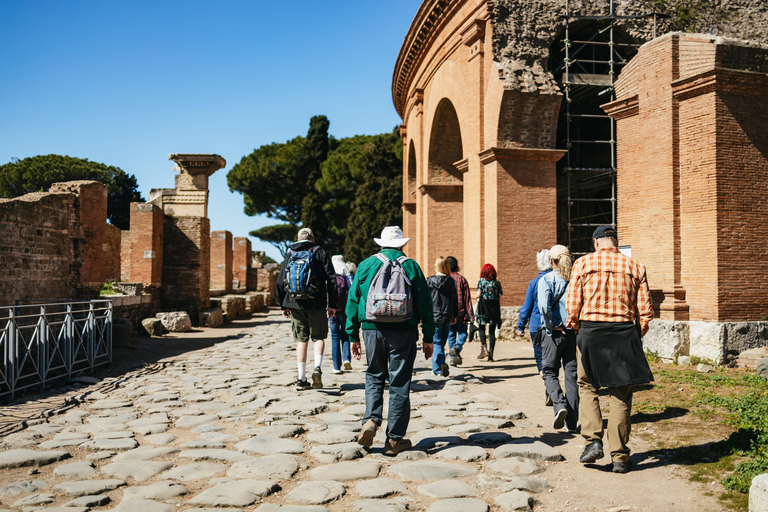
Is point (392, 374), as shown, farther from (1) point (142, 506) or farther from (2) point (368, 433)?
(1) point (142, 506)

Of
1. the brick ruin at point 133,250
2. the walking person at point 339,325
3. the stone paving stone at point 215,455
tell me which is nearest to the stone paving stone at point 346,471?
the stone paving stone at point 215,455

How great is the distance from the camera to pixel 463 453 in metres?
4.38

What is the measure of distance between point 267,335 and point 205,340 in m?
1.57

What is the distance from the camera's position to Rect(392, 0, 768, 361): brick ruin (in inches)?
359

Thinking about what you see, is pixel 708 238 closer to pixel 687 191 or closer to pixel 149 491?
pixel 687 191

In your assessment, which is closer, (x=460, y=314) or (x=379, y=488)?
(x=379, y=488)

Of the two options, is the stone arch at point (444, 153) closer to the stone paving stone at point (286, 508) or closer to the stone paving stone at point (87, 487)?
the stone paving stone at point (87, 487)

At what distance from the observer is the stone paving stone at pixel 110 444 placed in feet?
14.7

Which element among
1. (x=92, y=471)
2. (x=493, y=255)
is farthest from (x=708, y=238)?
(x=92, y=471)

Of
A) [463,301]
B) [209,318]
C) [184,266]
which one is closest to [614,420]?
[463,301]

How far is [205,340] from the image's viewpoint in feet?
41.9

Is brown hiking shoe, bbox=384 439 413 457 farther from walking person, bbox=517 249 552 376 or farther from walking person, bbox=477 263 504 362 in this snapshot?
walking person, bbox=477 263 504 362

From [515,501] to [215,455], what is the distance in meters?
2.15

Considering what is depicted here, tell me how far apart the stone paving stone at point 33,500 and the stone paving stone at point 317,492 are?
1.34m
